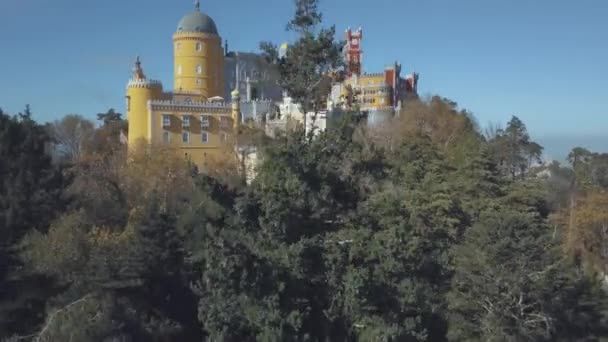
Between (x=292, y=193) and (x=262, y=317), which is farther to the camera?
(x=292, y=193)

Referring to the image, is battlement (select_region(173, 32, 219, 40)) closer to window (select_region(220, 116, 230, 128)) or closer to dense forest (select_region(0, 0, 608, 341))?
window (select_region(220, 116, 230, 128))

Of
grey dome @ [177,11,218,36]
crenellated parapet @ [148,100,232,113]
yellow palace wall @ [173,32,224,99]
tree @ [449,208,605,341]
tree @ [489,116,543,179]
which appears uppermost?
grey dome @ [177,11,218,36]

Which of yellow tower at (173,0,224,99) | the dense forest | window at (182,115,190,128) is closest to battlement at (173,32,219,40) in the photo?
yellow tower at (173,0,224,99)

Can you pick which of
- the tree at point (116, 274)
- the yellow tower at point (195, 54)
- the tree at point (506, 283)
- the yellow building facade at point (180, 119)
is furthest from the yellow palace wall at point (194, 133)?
the tree at point (506, 283)

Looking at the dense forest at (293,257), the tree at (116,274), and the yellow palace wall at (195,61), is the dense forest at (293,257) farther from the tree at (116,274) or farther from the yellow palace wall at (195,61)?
the yellow palace wall at (195,61)

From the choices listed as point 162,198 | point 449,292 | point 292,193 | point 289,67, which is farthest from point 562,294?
point 162,198

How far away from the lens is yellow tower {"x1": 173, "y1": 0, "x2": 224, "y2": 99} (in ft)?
142

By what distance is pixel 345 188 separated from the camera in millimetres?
17797

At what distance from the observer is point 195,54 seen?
142 feet

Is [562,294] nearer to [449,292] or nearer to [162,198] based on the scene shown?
[449,292]

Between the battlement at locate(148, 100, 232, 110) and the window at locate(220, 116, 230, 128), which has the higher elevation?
the battlement at locate(148, 100, 232, 110)

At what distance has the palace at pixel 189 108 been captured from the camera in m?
37.3

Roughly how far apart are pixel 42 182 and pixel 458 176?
14552mm

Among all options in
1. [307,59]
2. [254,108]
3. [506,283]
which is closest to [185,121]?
[254,108]
